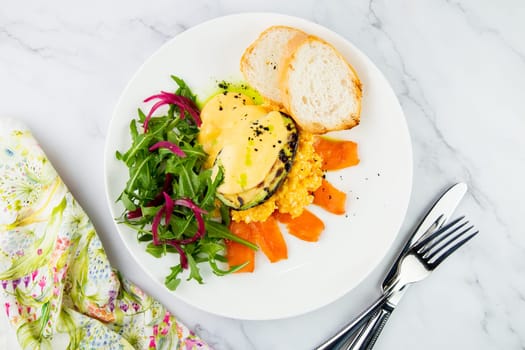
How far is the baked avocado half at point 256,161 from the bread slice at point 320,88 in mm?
120

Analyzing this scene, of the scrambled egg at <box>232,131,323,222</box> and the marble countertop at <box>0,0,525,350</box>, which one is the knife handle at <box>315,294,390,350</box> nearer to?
the marble countertop at <box>0,0,525,350</box>

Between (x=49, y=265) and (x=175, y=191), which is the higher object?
(x=175, y=191)

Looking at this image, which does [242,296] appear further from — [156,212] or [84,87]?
[84,87]

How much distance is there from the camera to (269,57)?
7.59ft

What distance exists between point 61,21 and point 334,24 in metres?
1.37

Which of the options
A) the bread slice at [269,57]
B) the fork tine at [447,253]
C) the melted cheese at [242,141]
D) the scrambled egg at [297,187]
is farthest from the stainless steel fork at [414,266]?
the bread slice at [269,57]

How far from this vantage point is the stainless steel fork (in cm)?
239

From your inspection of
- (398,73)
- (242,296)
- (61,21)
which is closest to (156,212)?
(242,296)

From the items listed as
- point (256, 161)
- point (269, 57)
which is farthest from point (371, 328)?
point (269, 57)

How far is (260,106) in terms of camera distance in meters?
2.33

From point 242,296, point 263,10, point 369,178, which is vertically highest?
point 263,10

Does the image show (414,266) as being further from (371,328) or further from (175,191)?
(175,191)

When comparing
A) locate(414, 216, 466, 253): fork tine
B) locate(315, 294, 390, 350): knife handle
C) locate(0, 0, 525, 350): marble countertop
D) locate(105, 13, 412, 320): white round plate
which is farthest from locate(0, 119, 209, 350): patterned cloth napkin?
locate(414, 216, 466, 253): fork tine

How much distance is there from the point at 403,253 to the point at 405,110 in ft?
2.30
